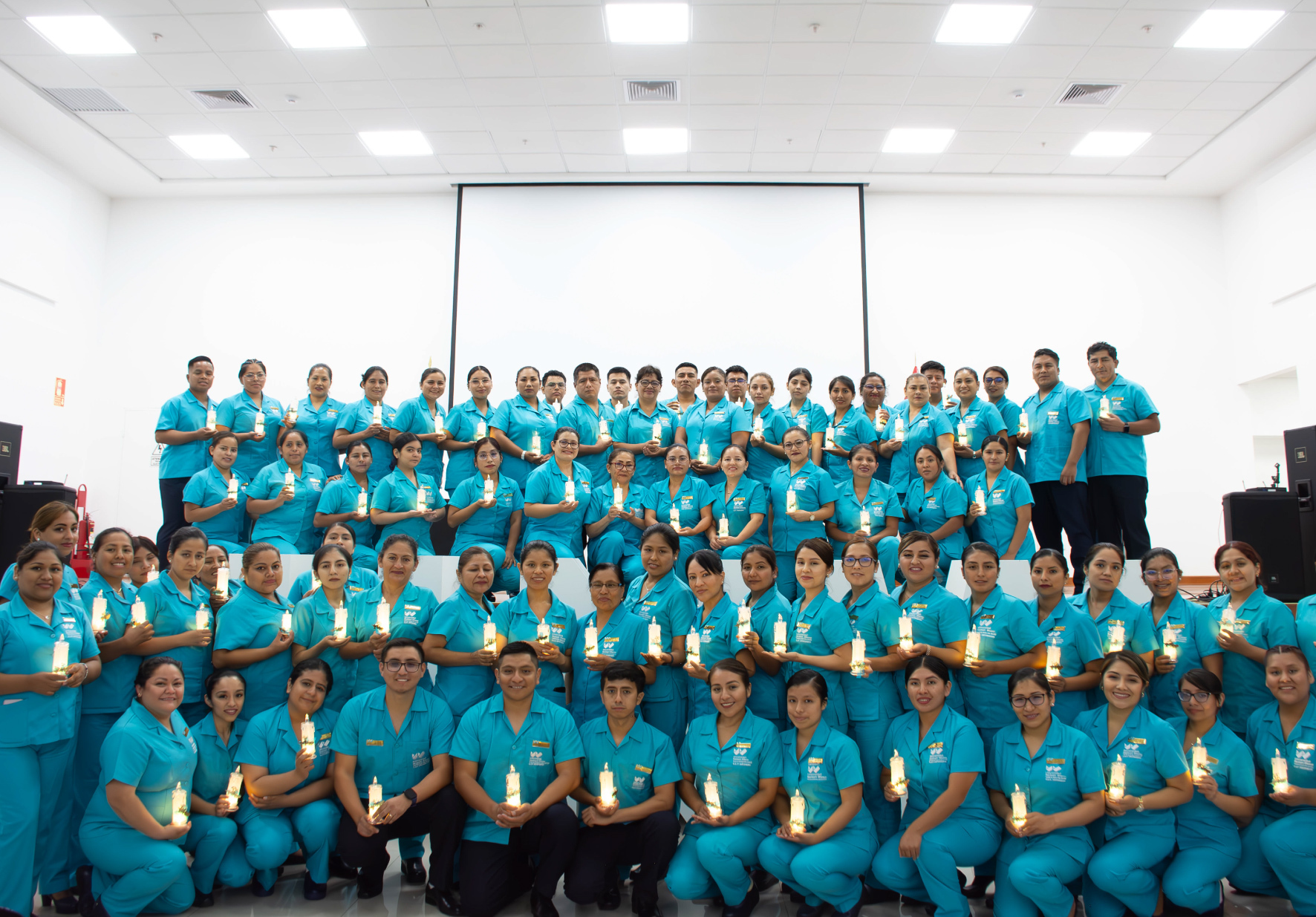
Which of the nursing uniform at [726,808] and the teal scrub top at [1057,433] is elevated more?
the teal scrub top at [1057,433]

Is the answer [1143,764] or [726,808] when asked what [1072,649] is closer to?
[1143,764]

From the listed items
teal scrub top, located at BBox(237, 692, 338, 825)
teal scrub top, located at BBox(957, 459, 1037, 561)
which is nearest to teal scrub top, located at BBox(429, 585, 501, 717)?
teal scrub top, located at BBox(237, 692, 338, 825)

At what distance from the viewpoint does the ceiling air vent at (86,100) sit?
854 cm

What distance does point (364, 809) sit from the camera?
13.2 feet

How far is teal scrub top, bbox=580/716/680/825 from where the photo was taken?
13.1ft

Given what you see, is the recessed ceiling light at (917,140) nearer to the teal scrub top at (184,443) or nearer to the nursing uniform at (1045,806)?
the nursing uniform at (1045,806)

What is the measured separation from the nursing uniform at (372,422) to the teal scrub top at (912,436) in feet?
12.5

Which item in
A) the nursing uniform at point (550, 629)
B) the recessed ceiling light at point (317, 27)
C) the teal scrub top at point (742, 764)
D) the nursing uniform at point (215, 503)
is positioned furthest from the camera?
the recessed ceiling light at point (317, 27)

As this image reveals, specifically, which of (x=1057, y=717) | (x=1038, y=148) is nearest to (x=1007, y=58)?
(x=1038, y=148)

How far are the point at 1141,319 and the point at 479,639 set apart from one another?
32.1ft

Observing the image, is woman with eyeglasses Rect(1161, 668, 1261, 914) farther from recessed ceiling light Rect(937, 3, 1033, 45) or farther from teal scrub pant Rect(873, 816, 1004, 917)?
recessed ceiling light Rect(937, 3, 1033, 45)

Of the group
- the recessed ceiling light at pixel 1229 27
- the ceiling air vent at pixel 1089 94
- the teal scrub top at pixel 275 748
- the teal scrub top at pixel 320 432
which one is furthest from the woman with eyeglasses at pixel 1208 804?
the ceiling air vent at pixel 1089 94

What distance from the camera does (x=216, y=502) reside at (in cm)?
604

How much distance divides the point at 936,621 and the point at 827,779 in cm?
106
